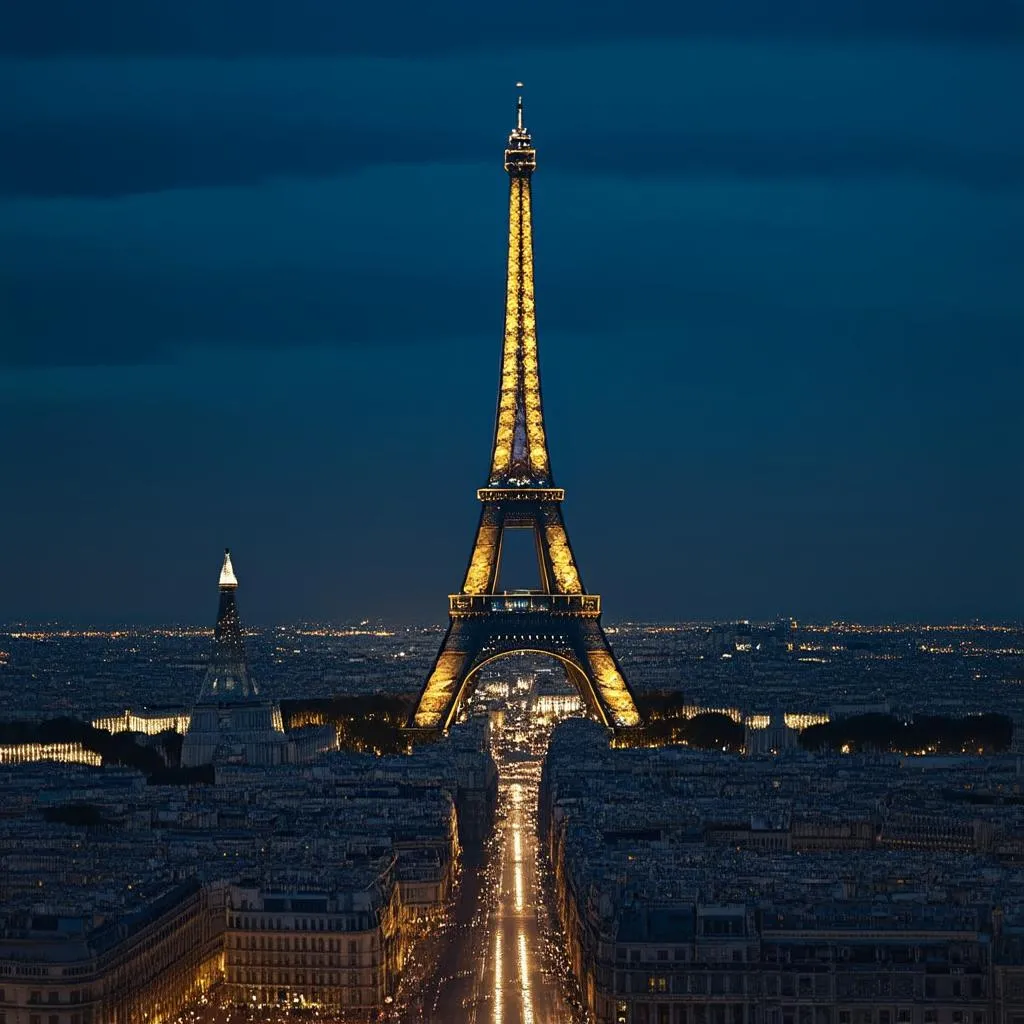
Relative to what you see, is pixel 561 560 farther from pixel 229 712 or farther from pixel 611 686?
pixel 229 712

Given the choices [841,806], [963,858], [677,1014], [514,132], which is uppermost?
[514,132]

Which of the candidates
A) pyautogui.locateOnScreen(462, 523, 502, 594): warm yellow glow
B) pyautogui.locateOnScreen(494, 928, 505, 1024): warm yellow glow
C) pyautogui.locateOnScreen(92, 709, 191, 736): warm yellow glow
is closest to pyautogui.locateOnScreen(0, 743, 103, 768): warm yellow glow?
pyautogui.locateOnScreen(92, 709, 191, 736): warm yellow glow

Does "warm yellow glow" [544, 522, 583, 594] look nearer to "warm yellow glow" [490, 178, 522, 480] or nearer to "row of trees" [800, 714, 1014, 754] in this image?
"warm yellow glow" [490, 178, 522, 480]

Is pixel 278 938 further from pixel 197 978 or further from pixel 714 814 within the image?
pixel 714 814

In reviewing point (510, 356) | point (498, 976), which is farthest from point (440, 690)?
point (498, 976)

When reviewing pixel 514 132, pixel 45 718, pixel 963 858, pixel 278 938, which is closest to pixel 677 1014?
pixel 278 938

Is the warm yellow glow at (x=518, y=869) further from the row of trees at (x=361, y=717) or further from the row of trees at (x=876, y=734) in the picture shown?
the row of trees at (x=876, y=734)
